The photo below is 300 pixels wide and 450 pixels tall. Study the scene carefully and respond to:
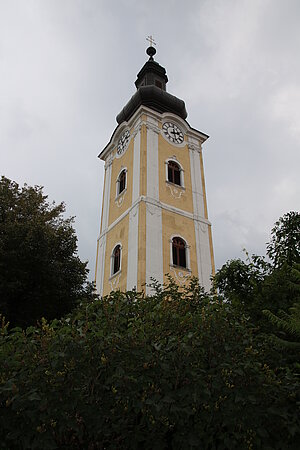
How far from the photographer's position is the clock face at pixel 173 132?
27.7 metres

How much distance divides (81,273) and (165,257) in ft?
22.6

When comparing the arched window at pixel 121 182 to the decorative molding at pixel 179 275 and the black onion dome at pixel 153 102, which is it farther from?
the decorative molding at pixel 179 275

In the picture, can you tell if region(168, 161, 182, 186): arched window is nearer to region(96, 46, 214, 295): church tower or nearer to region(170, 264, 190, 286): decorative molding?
region(96, 46, 214, 295): church tower

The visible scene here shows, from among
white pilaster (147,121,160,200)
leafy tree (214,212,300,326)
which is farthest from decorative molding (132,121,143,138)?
leafy tree (214,212,300,326)

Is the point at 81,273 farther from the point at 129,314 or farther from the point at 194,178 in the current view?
the point at 194,178

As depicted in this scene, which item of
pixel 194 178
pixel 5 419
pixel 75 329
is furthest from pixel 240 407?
pixel 194 178

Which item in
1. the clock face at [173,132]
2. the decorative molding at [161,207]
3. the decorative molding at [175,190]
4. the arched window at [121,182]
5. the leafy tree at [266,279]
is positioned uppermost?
the clock face at [173,132]

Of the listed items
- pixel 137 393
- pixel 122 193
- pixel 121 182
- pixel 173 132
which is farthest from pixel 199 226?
pixel 137 393

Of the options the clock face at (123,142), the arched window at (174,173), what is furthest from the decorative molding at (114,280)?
the clock face at (123,142)

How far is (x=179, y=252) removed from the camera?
22953 mm

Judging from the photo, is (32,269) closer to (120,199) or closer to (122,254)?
(122,254)

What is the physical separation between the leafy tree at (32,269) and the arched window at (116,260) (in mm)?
7400

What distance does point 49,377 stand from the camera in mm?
5418

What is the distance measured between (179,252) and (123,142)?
30.8 feet
